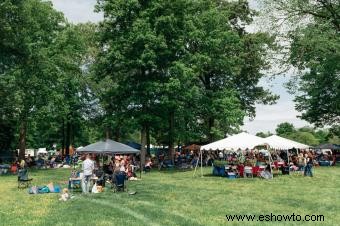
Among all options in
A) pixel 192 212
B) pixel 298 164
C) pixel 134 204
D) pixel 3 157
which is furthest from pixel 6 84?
pixel 192 212

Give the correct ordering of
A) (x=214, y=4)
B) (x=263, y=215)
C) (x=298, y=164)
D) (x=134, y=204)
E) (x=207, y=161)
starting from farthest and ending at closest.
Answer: (x=214, y=4) < (x=207, y=161) < (x=298, y=164) < (x=134, y=204) < (x=263, y=215)

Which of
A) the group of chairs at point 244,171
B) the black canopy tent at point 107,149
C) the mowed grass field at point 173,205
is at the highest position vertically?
the black canopy tent at point 107,149

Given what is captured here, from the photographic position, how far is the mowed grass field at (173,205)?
13.6m

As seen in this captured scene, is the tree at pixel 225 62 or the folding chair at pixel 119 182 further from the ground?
the tree at pixel 225 62

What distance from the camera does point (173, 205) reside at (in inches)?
655

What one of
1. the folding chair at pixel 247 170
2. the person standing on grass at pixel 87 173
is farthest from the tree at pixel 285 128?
the person standing on grass at pixel 87 173

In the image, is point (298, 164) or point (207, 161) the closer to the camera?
point (298, 164)

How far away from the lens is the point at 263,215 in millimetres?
14227

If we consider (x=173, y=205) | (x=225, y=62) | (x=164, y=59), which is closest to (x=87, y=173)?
(x=173, y=205)

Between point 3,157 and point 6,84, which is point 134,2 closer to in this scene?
point 6,84

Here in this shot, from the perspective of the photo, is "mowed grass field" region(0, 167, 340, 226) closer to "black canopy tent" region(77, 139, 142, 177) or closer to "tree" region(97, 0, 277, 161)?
"black canopy tent" region(77, 139, 142, 177)

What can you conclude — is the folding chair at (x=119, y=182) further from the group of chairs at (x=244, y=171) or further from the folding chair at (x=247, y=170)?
the folding chair at (x=247, y=170)

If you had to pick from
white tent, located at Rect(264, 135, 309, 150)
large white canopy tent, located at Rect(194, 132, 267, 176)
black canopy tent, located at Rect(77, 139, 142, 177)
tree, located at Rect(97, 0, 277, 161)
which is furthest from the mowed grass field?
tree, located at Rect(97, 0, 277, 161)

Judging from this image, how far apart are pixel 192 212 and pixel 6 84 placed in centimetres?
2893
